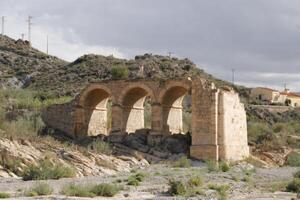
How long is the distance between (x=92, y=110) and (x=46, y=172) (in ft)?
54.2

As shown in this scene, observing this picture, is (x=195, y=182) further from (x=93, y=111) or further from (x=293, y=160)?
(x=93, y=111)

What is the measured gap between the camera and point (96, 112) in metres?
42.3

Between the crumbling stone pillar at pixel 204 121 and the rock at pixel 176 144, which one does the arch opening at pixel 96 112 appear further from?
the crumbling stone pillar at pixel 204 121

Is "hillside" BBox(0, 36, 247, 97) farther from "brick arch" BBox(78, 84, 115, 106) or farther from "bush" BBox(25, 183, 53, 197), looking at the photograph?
"bush" BBox(25, 183, 53, 197)

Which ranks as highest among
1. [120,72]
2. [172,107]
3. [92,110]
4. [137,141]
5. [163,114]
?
[120,72]

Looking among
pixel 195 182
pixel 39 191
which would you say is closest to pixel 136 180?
pixel 195 182

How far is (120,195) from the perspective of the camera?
64.6 ft

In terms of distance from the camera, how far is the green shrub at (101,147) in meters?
34.5

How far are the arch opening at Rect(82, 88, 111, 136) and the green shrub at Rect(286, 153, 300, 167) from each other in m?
13.0

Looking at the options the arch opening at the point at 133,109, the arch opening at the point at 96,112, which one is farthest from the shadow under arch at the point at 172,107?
the arch opening at the point at 96,112

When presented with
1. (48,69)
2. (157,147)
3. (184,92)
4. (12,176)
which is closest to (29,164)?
(12,176)

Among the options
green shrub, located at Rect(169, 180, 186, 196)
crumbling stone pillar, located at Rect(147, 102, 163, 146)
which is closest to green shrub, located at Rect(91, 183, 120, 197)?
green shrub, located at Rect(169, 180, 186, 196)

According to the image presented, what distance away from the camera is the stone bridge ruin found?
36062 mm

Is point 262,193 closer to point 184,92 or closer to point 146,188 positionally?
point 146,188
